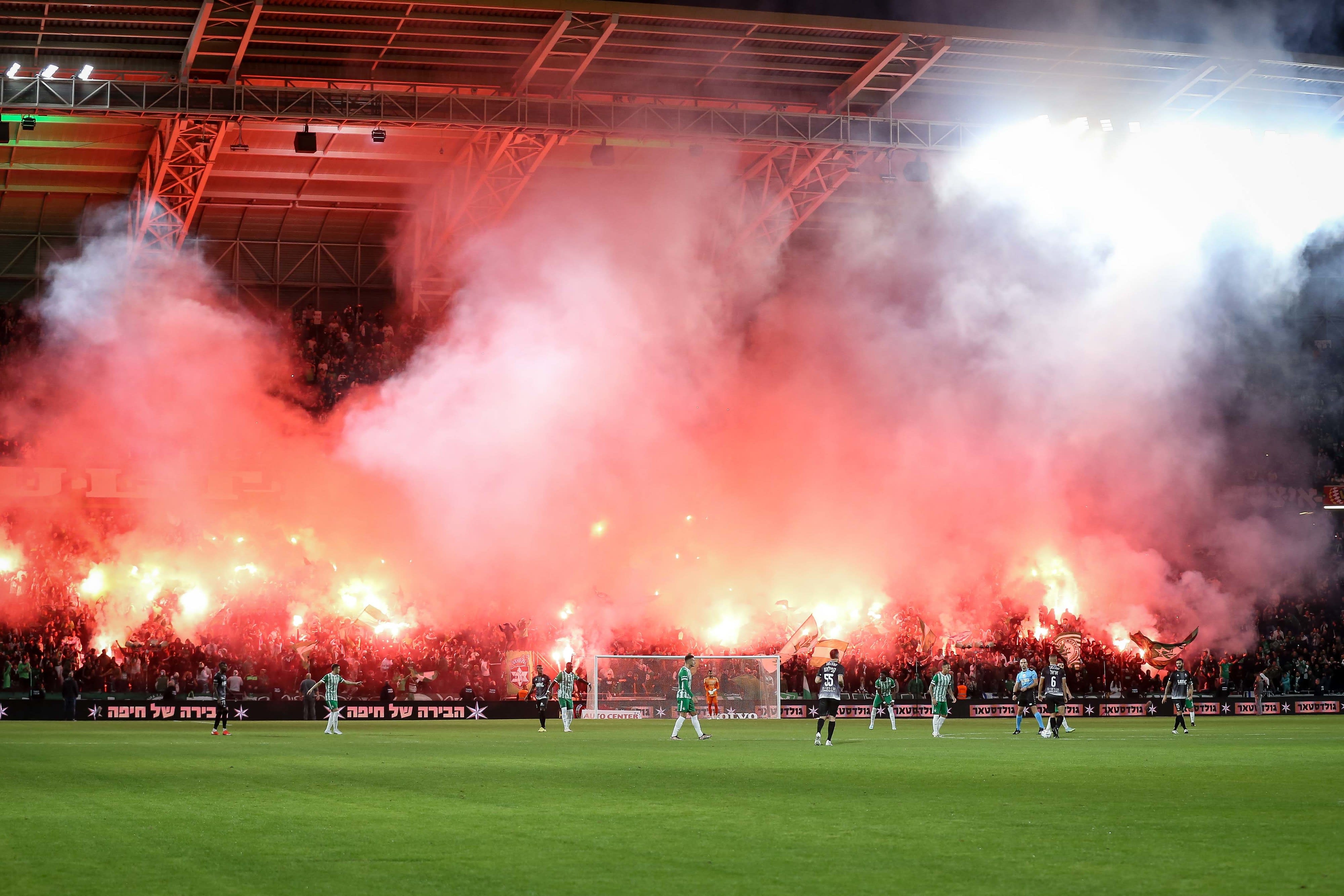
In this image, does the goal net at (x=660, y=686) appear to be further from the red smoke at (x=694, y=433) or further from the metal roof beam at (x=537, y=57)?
the metal roof beam at (x=537, y=57)

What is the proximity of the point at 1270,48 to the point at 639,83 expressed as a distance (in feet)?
47.9

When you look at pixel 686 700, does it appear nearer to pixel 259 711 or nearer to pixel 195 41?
pixel 259 711

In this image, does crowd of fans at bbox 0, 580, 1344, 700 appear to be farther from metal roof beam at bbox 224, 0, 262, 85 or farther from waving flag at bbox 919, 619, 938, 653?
metal roof beam at bbox 224, 0, 262, 85

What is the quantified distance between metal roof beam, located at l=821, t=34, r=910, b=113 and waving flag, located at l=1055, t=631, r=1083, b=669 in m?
19.4

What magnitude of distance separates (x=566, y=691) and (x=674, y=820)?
1962 cm

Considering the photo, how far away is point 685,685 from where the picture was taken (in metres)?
27.4

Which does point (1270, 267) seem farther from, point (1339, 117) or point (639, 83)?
point (639, 83)

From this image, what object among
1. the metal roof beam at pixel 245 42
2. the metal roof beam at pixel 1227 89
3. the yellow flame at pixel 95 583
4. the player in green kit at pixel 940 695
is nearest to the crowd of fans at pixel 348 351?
the yellow flame at pixel 95 583

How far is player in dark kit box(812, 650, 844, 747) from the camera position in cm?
2452

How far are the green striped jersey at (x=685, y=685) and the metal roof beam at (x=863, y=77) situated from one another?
14.9 m

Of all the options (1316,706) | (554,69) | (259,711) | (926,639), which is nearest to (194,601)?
(259,711)

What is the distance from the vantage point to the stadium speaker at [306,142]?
1286 inches

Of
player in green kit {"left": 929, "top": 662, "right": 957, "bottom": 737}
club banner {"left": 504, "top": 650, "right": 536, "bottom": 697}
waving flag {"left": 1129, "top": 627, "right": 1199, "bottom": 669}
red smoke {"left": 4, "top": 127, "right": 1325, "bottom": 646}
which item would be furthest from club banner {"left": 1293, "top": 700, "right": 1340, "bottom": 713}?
club banner {"left": 504, "top": 650, "right": 536, "bottom": 697}

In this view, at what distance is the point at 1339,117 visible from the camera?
35750mm
